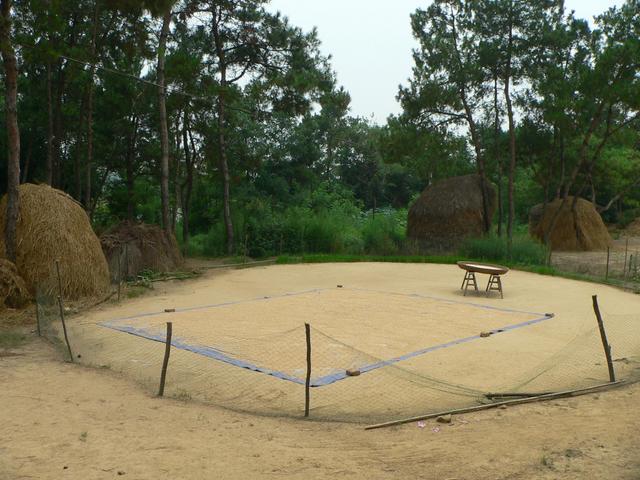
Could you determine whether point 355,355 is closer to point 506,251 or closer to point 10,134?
point 10,134

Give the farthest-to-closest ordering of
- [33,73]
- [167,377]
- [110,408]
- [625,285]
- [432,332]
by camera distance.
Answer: [33,73], [625,285], [432,332], [167,377], [110,408]

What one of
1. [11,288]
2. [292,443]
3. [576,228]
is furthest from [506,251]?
[292,443]

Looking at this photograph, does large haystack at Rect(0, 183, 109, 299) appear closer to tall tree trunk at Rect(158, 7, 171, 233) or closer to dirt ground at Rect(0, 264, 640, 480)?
dirt ground at Rect(0, 264, 640, 480)

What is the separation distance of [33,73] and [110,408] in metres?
15.6

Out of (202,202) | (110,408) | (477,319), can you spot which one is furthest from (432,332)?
(202,202)

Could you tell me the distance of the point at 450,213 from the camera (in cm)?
1997

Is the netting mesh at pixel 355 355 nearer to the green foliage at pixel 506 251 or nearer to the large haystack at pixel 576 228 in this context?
the green foliage at pixel 506 251

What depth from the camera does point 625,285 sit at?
1309 cm

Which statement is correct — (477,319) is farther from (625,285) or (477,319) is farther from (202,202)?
(202,202)

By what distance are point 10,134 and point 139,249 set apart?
450 centimetres

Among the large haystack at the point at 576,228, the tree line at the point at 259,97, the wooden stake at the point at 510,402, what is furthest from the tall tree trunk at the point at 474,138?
the wooden stake at the point at 510,402

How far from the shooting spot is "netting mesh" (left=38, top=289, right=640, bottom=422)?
17.6 feet

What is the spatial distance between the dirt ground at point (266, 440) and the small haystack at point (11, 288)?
3573mm

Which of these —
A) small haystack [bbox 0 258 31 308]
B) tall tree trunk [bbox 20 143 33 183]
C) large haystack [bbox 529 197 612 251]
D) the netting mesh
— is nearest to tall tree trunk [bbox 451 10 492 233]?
large haystack [bbox 529 197 612 251]
